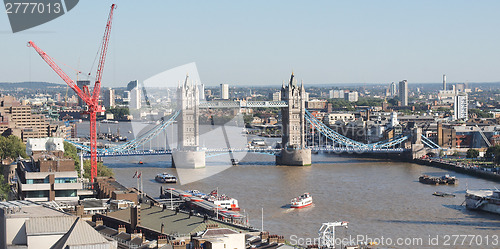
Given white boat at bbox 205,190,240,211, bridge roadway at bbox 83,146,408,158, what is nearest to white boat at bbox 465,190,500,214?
white boat at bbox 205,190,240,211

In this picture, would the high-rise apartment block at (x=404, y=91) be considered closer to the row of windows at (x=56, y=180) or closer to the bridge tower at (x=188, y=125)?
the bridge tower at (x=188, y=125)

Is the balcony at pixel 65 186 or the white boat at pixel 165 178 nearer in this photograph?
the balcony at pixel 65 186

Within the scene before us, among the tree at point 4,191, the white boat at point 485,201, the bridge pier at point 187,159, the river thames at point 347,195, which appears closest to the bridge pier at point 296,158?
the river thames at point 347,195

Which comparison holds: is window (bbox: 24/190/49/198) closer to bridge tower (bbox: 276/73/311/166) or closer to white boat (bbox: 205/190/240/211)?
white boat (bbox: 205/190/240/211)

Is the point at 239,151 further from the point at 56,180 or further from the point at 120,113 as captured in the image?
the point at 120,113

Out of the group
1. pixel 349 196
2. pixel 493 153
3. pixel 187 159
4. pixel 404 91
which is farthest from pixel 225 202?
pixel 404 91
